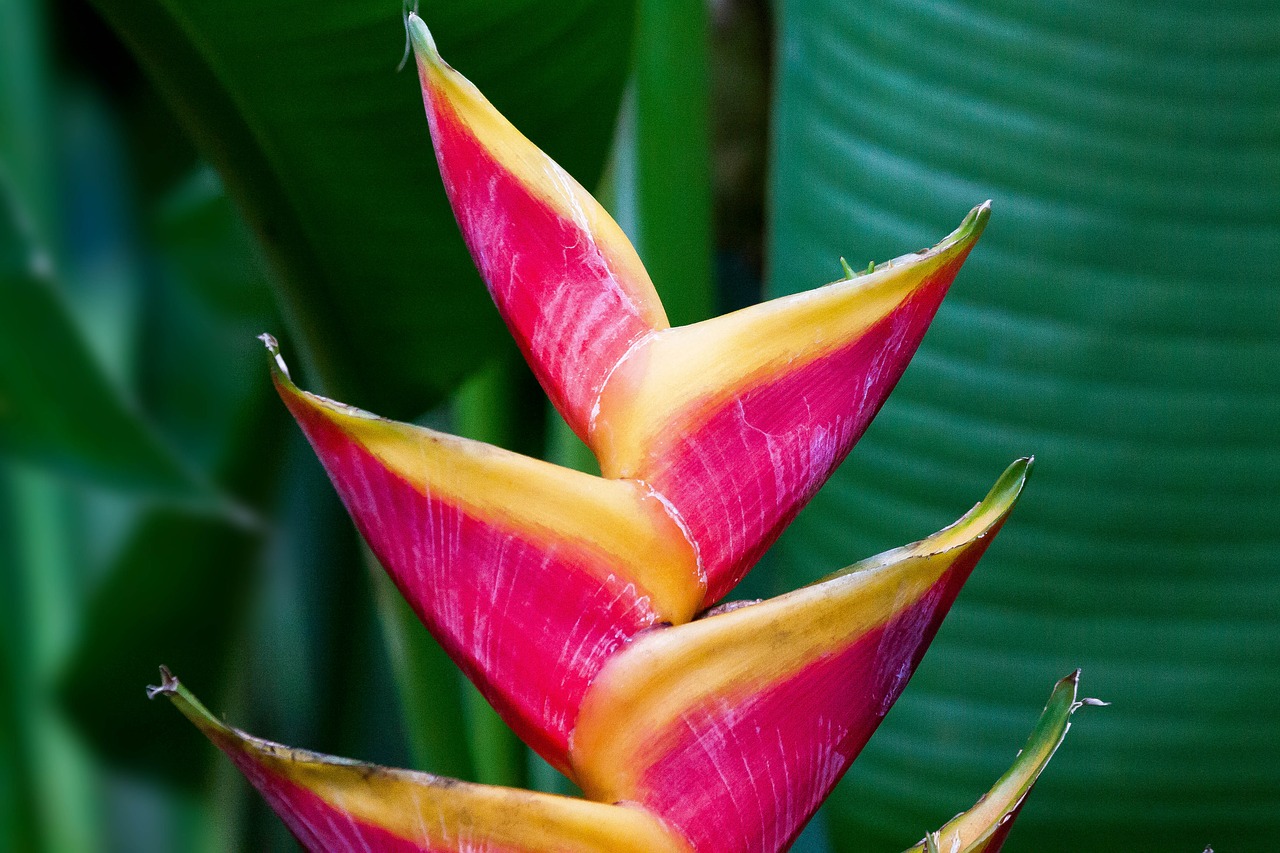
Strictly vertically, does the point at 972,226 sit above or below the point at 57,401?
below

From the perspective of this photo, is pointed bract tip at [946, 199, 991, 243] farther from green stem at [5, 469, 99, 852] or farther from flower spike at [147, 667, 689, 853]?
green stem at [5, 469, 99, 852]

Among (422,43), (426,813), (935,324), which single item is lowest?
(426,813)

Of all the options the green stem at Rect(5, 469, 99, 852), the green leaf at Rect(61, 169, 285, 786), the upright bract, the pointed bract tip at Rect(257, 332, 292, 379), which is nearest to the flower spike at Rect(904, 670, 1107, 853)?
the upright bract

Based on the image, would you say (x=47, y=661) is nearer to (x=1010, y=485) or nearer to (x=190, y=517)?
(x=190, y=517)

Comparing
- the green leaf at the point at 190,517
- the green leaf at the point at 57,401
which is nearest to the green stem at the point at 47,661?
the green leaf at the point at 190,517

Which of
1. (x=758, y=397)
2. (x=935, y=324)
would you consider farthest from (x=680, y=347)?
(x=935, y=324)

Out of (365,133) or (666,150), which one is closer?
(365,133)

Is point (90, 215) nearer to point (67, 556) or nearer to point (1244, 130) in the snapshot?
point (67, 556)
